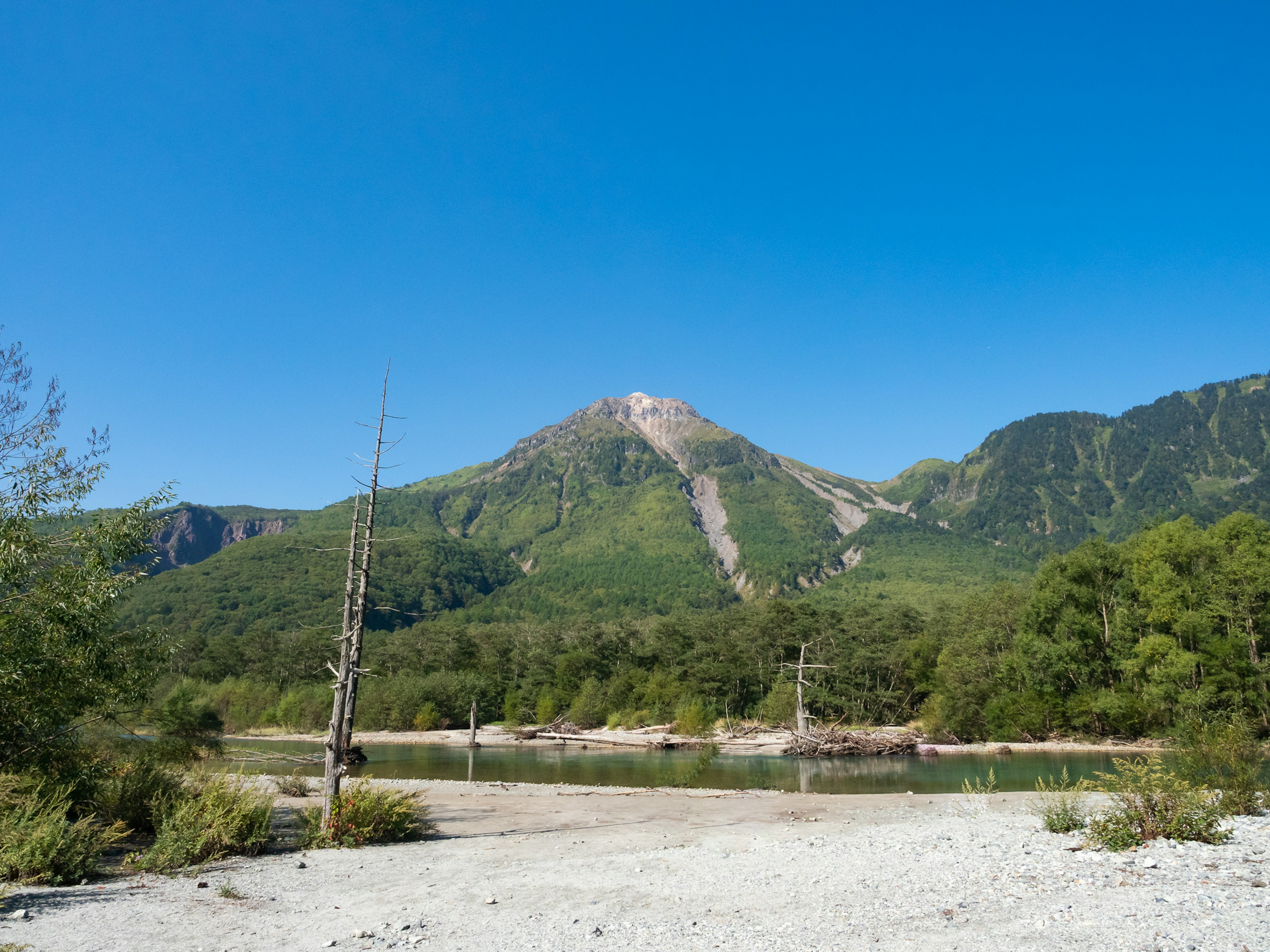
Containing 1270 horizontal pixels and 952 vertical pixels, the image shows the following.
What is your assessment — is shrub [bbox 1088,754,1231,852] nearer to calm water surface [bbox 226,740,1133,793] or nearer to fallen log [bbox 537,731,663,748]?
calm water surface [bbox 226,740,1133,793]

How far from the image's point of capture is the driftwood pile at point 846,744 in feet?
151

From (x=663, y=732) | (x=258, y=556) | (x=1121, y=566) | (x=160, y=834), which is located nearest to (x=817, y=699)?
(x=663, y=732)

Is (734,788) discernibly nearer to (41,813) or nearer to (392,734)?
(41,813)

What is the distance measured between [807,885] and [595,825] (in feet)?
29.9

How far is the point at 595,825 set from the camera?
18516 millimetres

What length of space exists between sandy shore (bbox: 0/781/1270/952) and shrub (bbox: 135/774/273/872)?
0.51 meters

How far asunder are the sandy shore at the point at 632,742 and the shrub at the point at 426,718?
143cm

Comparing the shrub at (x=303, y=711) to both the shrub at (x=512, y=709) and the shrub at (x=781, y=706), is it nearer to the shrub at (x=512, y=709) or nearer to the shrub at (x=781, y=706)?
the shrub at (x=512, y=709)

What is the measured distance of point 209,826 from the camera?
1326 cm

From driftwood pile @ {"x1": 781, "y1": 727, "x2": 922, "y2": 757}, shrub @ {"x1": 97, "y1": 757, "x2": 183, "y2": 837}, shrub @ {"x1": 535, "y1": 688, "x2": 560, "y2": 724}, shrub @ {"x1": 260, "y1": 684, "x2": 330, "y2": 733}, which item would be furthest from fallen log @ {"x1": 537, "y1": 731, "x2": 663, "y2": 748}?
shrub @ {"x1": 97, "y1": 757, "x2": 183, "y2": 837}

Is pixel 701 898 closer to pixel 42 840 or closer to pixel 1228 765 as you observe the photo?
pixel 42 840

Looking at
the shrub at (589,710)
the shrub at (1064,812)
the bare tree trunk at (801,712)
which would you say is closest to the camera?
the shrub at (1064,812)

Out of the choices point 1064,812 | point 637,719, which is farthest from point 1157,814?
point 637,719

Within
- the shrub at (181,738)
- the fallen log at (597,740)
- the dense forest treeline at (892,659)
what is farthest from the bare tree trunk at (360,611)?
the fallen log at (597,740)
